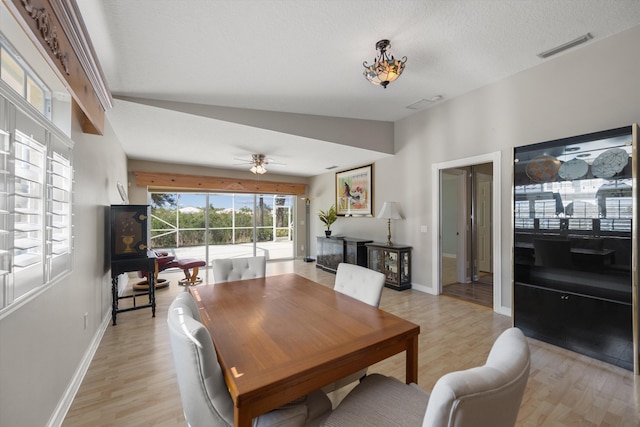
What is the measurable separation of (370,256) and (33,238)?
175 inches

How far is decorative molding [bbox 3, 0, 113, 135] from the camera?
1.18 m

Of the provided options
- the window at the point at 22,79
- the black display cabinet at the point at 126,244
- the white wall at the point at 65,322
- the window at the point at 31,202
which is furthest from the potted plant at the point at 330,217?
the window at the point at 22,79

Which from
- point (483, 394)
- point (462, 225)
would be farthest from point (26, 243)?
point (462, 225)

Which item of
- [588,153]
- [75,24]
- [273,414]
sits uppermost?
[75,24]

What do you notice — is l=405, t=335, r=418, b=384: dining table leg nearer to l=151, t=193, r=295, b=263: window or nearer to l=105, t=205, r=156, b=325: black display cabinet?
l=105, t=205, r=156, b=325: black display cabinet

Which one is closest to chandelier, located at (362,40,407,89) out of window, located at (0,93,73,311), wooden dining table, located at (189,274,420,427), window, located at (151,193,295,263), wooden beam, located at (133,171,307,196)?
wooden dining table, located at (189,274,420,427)

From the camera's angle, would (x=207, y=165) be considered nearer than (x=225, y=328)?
No

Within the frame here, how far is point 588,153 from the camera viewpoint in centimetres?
236

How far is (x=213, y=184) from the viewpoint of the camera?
6316mm

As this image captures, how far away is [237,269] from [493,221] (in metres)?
3.14

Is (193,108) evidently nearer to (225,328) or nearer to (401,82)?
(401,82)

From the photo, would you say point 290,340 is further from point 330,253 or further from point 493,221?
point 330,253

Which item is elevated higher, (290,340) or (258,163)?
(258,163)

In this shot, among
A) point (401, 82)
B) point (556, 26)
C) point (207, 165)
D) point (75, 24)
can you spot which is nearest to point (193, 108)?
point (75, 24)
